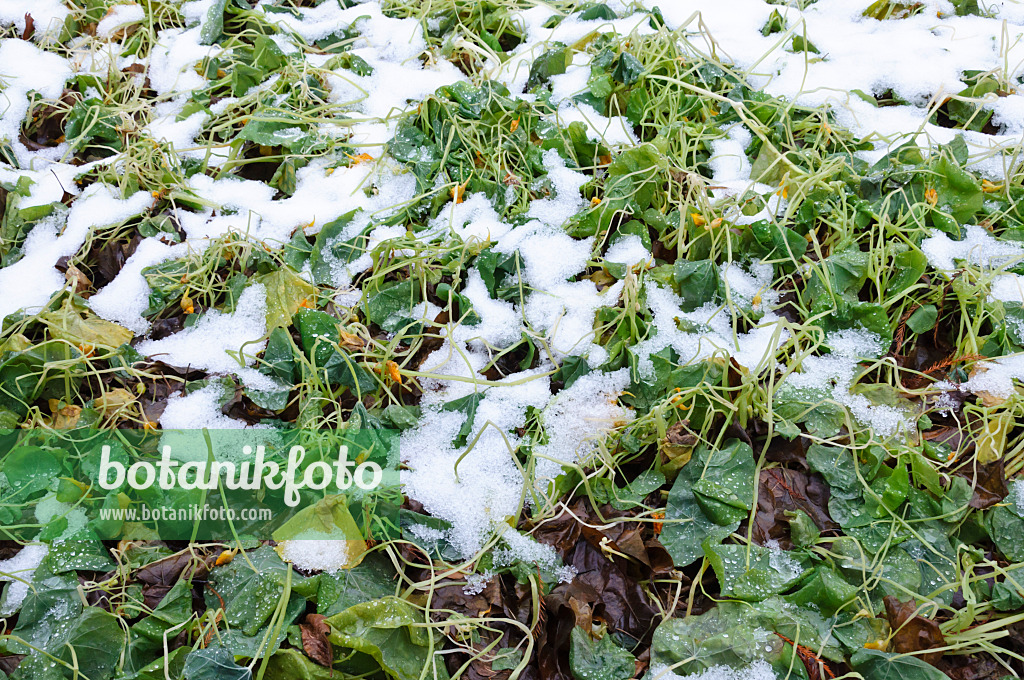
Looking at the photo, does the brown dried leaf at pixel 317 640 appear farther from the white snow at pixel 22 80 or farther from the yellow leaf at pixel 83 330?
the white snow at pixel 22 80

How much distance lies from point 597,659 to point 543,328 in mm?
657

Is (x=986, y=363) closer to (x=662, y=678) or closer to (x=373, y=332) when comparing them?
(x=662, y=678)

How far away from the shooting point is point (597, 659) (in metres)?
1.04

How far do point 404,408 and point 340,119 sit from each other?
989mm

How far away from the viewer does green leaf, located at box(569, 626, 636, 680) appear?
3.34 ft

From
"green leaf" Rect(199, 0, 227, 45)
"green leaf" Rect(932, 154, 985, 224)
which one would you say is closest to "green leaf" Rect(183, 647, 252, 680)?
"green leaf" Rect(932, 154, 985, 224)

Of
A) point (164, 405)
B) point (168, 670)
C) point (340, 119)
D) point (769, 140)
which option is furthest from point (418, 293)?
point (769, 140)

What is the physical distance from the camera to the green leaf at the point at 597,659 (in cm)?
102

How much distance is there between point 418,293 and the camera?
149cm

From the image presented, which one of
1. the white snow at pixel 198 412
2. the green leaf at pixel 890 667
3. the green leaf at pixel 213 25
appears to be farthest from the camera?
the green leaf at pixel 213 25

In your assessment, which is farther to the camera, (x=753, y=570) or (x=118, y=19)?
(x=118, y=19)

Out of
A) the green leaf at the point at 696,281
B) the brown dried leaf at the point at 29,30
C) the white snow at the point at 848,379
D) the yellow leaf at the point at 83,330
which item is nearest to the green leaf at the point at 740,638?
the white snow at the point at 848,379

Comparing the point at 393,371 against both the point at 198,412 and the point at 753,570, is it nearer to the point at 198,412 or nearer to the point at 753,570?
the point at 198,412

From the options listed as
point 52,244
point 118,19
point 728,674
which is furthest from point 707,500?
point 118,19
